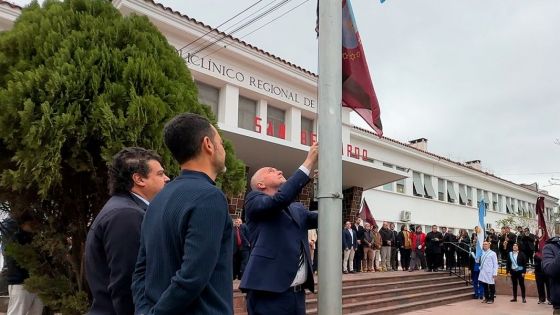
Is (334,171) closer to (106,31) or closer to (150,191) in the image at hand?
(150,191)

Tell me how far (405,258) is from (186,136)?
57.3ft

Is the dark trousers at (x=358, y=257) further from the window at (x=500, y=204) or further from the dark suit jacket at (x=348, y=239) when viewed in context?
the window at (x=500, y=204)

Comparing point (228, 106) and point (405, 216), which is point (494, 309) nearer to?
point (228, 106)

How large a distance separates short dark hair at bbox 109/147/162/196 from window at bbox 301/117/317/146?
41.6ft

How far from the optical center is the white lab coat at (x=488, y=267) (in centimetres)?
1407

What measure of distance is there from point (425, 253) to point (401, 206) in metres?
7.56

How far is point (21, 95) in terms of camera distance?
137 inches

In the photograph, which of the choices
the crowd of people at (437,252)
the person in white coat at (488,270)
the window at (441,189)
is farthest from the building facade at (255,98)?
the window at (441,189)

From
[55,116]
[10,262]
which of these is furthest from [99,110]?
[10,262]

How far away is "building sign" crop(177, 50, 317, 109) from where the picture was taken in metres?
12.8

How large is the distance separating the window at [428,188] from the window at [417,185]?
0.50 metres

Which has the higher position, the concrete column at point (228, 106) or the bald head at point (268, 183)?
the concrete column at point (228, 106)

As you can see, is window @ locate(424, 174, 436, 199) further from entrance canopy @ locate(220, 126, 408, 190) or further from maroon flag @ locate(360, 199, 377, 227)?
entrance canopy @ locate(220, 126, 408, 190)

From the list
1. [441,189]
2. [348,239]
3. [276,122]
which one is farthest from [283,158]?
[441,189]
